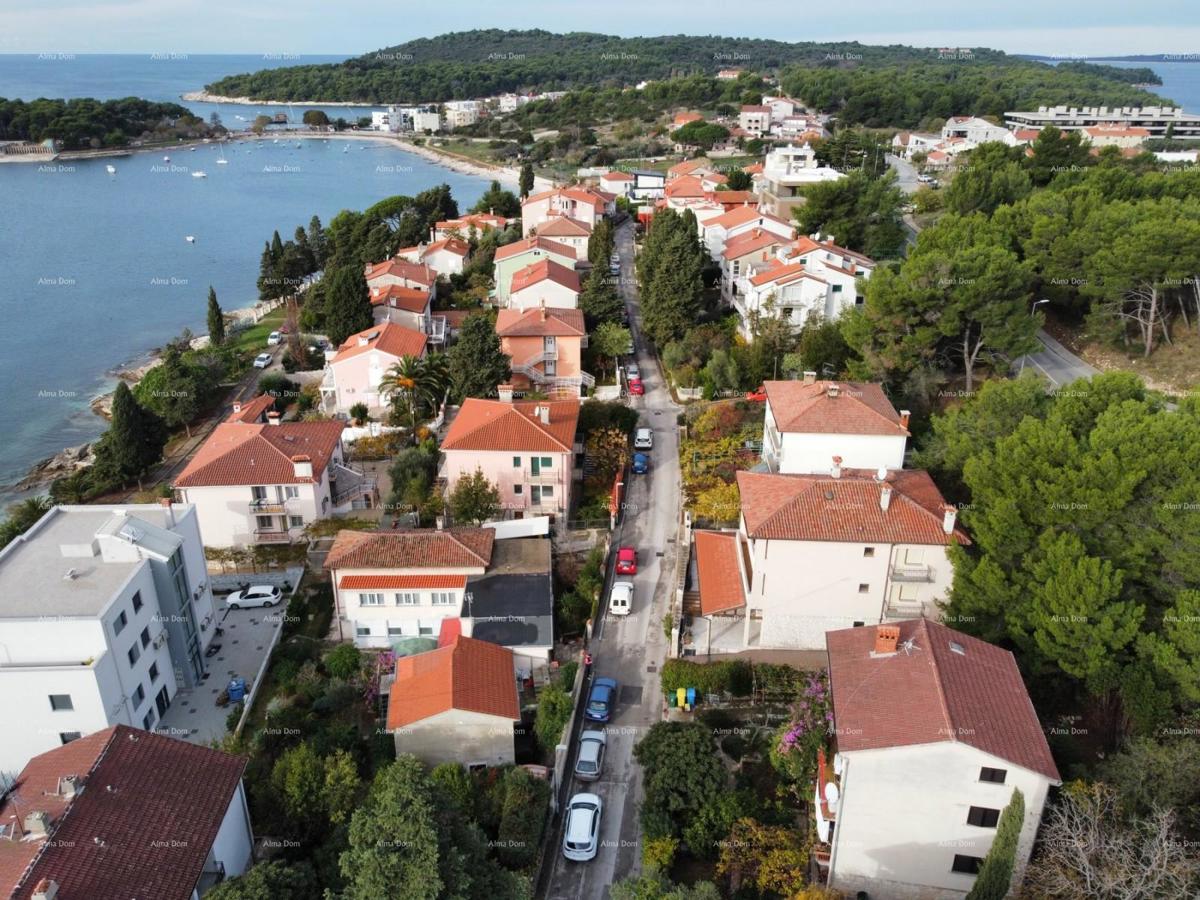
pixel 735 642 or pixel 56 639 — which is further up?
pixel 56 639

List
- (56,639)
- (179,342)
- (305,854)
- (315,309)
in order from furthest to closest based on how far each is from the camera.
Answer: (179,342)
(315,309)
(56,639)
(305,854)

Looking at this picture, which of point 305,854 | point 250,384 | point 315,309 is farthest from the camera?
point 315,309

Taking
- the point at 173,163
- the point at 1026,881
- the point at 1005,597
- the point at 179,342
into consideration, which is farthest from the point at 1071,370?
the point at 173,163

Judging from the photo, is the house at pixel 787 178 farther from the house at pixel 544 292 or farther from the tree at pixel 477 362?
the tree at pixel 477 362

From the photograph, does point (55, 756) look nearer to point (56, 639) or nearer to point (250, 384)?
point (56, 639)

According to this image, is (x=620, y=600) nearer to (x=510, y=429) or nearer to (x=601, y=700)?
(x=601, y=700)

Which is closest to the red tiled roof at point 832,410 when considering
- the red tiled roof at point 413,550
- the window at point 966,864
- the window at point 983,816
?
the red tiled roof at point 413,550
